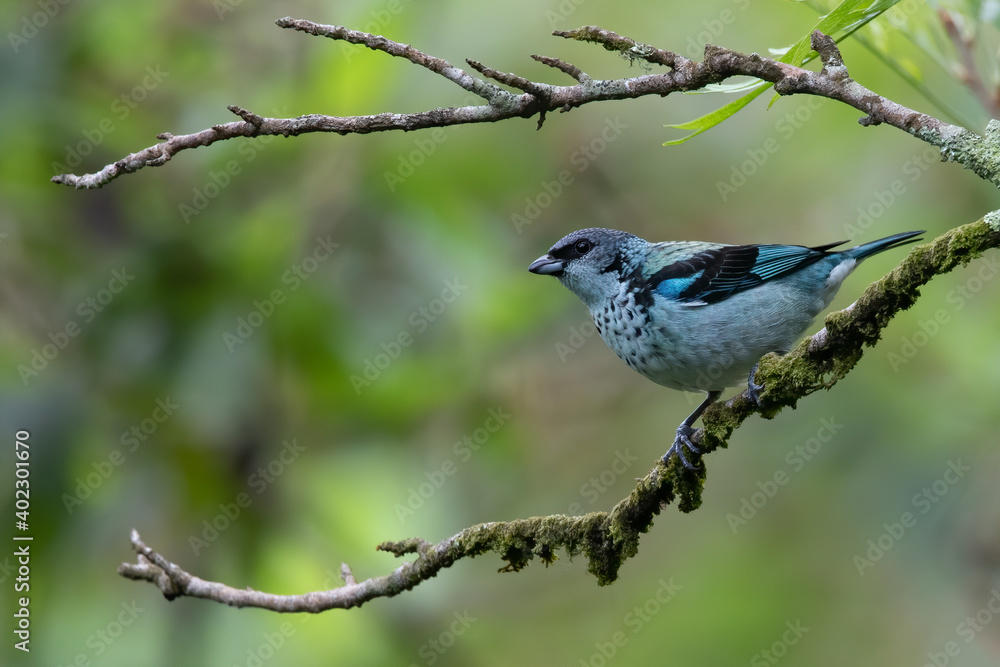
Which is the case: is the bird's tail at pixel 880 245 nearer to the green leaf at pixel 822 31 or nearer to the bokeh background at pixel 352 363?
the bokeh background at pixel 352 363

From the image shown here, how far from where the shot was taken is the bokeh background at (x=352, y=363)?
495cm

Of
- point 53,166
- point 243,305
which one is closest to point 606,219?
point 243,305

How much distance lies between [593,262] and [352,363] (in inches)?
58.1

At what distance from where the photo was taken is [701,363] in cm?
407

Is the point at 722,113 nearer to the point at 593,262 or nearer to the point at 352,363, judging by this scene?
the point at 593,262

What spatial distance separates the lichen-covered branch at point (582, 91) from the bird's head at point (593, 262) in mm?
2311

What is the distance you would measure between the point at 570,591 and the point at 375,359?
95.8 inches

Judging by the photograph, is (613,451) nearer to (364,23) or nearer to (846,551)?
(846,551)

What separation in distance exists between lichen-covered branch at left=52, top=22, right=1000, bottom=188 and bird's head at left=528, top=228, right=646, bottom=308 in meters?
2.31

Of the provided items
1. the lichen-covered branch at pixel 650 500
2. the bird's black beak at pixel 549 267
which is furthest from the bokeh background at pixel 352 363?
the lichen-covered branch at pixel 650 500

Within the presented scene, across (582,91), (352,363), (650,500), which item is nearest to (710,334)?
(650,500)

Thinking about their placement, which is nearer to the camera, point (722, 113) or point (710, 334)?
point (722, 113)

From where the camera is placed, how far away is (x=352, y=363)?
16.9 feet

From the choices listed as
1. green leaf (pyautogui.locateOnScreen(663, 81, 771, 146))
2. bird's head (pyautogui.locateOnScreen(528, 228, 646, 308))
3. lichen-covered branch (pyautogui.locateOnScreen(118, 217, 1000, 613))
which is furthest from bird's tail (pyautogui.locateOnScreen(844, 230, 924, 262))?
green leaf (pyautogui.locateOnScreen(663, 81, 771, 146))
